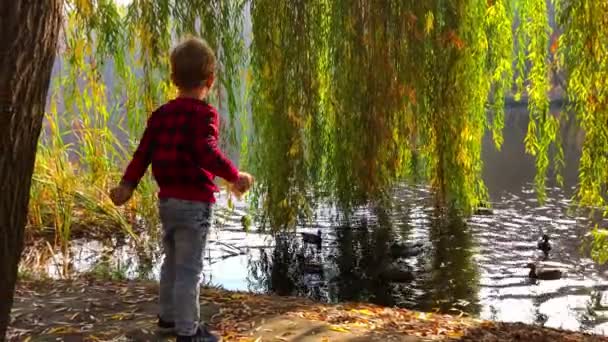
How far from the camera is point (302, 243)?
29.0ft

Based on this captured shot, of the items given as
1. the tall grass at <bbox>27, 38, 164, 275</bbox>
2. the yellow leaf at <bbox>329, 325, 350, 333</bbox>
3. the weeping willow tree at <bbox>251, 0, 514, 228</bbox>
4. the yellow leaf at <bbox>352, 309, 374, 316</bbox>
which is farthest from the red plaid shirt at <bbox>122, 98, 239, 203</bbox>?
the tall grass at <bbox>27, 38, 164, 275</bbox>

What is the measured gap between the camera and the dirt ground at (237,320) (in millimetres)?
3418

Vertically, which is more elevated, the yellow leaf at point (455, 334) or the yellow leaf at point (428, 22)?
the yellow leaf at point (428, 22)

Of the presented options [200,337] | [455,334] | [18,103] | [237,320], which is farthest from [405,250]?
[18,103]

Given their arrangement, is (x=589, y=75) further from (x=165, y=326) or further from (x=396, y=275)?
(x=396, y=275)

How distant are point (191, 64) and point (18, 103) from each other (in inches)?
31.2

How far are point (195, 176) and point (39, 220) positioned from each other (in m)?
5.44

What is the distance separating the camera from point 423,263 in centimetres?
818

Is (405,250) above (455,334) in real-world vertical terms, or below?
above

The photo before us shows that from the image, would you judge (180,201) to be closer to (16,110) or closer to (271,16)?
(16,110)

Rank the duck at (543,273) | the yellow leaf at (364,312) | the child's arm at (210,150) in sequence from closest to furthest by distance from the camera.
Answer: the child's arm at (210,150), the yellow leaf at (364,312), the duck at (543,273)

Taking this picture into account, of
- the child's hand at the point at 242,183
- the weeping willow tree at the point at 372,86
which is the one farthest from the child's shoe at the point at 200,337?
the weeping willow tree at the point at 372,86

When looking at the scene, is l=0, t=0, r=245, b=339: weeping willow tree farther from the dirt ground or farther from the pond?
the dirt ground

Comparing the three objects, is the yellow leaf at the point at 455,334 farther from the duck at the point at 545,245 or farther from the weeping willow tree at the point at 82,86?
the duck at the point at 545,245
